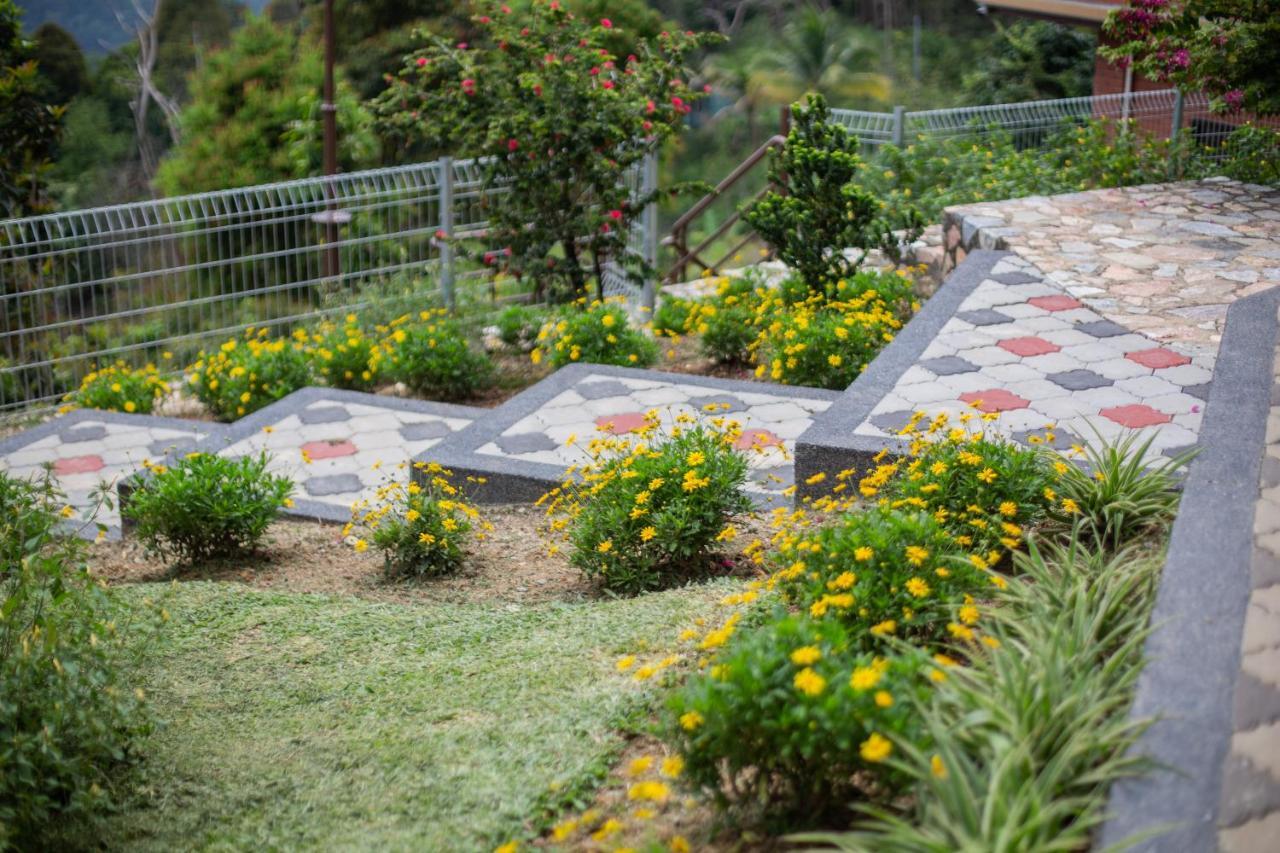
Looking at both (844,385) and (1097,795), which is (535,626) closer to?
(1097,795)

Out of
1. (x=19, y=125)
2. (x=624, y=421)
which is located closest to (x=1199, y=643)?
(x=624, y=421)

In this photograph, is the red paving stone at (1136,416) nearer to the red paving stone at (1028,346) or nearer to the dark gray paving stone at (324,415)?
the red paving stone at (1028,346)

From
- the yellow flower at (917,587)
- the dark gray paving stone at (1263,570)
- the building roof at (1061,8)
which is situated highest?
the building roof at (1061,8)

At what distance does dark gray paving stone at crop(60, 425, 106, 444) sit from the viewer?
789 centimetres

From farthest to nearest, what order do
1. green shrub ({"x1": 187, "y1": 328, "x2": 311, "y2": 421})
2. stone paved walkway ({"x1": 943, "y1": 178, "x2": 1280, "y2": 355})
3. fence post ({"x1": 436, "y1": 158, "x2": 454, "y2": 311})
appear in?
fence post ({"x1": 436, "y1": 158, "x2": 454, "y2": 311}) → green shrub ({"x1": 187, "y1": 328, "x2": 311, "y2": 421}) → stone paved walkway ({"x1": 943, "y1": 178, "x2": 1280, "y2": 355})

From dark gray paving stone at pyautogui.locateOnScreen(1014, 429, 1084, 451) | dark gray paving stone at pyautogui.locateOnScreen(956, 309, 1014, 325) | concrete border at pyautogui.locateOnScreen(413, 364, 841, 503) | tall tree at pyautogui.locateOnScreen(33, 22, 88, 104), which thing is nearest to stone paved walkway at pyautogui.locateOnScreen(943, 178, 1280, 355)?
dark gray paving stone at pyautogui.locateOnScreen(956, 309, 1014, 325)

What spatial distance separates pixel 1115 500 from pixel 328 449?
432 cm

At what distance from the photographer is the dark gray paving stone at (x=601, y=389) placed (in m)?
7.44

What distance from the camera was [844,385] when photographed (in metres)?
7.69

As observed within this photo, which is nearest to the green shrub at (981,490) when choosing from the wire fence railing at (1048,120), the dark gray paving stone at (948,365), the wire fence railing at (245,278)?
the dark gray paving stone at (948,365)

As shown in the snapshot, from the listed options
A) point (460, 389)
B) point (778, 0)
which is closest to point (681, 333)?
point (460, 389)

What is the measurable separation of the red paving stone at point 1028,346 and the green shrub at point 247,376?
4.40 m

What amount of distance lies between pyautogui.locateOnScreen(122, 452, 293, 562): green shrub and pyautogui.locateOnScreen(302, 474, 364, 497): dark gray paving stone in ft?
2.59

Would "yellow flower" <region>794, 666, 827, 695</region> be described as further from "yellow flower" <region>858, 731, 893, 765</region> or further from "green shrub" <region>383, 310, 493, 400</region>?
"green shrub" <region>383, 310, 493, 400</region>
